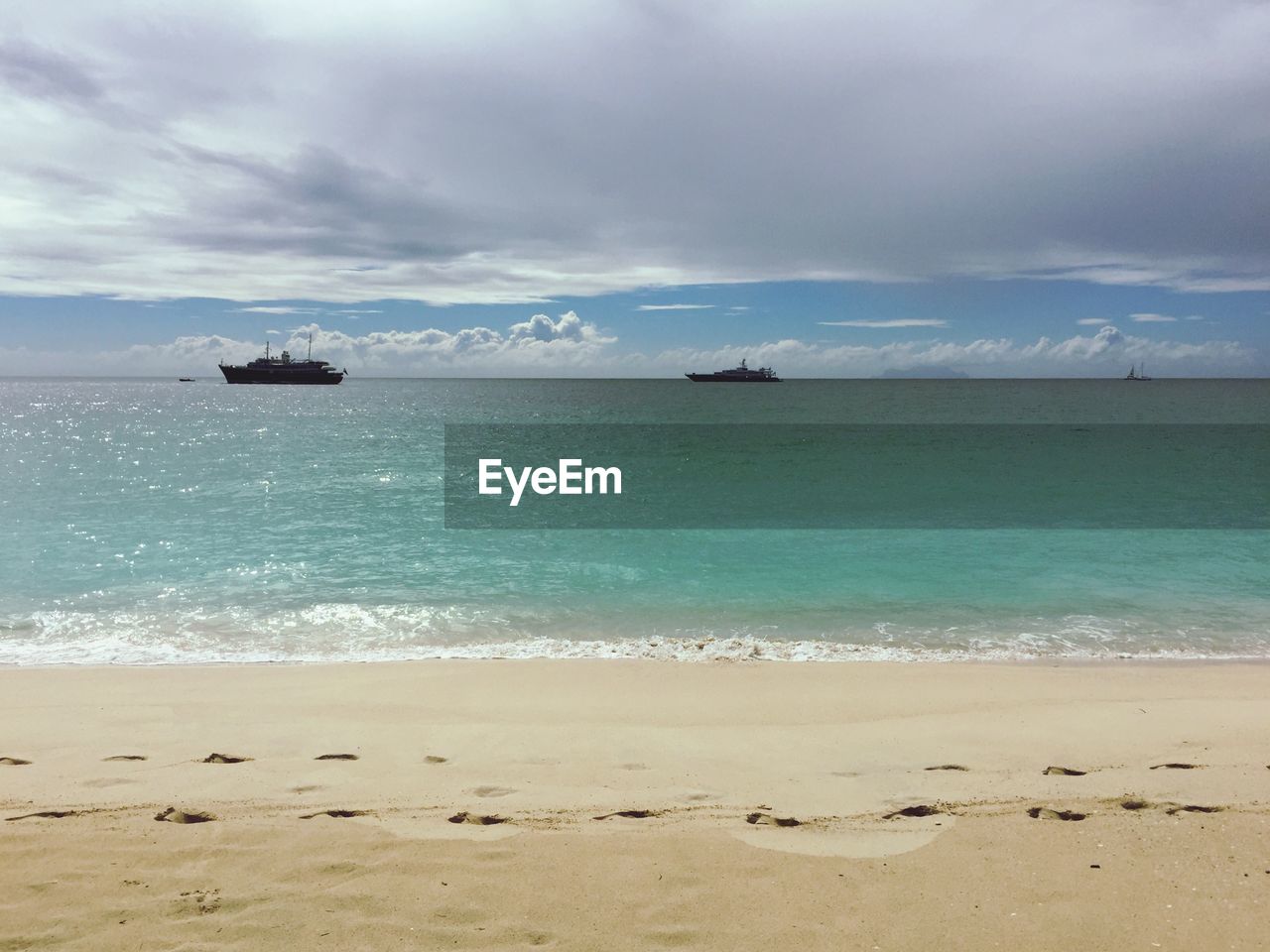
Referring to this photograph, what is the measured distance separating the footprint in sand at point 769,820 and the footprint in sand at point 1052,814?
6.65 feet

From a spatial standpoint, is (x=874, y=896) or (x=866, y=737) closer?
(x=874, y=896)

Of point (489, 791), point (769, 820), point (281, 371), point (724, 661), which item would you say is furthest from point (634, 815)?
point (281, 371)

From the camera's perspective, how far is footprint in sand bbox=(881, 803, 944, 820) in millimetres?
6328

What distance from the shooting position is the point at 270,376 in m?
184

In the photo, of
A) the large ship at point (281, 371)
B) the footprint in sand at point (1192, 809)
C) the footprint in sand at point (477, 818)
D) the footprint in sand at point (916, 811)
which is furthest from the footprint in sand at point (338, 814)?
the large ship at point (281, 371)

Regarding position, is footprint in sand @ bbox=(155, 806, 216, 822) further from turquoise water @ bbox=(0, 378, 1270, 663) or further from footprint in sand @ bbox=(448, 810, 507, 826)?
turquoise water @ bbox=(0, 378, 1270, 663)

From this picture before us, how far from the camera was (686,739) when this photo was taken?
27.3 feet

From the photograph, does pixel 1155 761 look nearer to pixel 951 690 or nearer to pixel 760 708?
pixel 951 690

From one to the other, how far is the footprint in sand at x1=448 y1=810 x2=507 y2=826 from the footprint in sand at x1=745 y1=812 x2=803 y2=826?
2.13m

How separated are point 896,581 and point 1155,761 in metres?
9.68

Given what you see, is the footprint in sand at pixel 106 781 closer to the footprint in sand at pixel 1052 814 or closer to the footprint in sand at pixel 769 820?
the footprint in sand at pixel 769 820

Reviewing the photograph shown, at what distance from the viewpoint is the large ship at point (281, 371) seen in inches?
7249

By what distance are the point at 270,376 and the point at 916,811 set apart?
204 meters

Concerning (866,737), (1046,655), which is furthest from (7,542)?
(1046,655)
